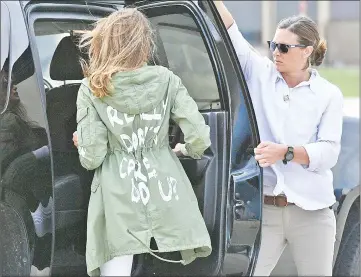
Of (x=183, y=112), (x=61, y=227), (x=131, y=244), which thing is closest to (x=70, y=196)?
(x=61, y=227)

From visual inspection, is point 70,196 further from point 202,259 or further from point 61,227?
point 202,259

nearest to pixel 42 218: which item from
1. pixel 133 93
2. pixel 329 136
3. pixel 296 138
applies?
pixel 133 93

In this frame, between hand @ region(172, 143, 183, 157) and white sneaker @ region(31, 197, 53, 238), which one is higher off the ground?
Result: hand @ region(172, 143, 183, 157)

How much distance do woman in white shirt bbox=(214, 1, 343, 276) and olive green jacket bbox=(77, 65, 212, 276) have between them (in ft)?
1.22

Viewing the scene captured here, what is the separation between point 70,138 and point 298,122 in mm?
850

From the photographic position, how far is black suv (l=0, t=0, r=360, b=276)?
2.71m

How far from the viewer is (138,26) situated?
2.73m

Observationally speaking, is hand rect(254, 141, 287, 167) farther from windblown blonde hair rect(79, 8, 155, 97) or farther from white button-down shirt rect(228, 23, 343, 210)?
windblown blonde hair rect(79, 8, 155, 97)

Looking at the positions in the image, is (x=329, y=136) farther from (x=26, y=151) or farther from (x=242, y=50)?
(x=26, y=151)

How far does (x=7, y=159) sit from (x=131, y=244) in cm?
51

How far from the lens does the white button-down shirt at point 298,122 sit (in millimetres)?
2951

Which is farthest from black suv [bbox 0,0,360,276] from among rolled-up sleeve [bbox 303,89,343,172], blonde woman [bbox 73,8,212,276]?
rolled-up sleeve [bbox 303,89,343,172]

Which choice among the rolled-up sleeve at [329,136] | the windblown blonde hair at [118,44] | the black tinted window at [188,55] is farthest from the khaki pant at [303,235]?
the windblown blonde hair at [118,44]

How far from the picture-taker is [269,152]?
2.91 meters
